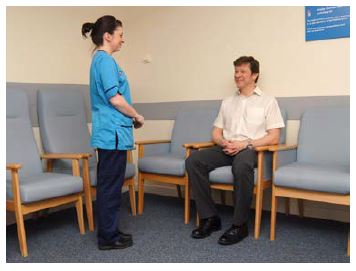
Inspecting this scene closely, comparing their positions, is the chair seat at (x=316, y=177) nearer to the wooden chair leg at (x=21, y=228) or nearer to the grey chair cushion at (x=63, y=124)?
the grey chair cushion at (x=63, y=124)

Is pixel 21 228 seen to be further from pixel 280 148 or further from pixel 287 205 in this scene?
pixel 287 205

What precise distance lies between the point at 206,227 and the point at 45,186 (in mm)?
1056

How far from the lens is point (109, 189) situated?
7.45 ft

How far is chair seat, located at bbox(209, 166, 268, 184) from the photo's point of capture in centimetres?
252

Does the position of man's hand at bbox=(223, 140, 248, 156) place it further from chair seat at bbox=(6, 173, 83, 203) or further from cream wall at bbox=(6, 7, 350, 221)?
chair seat at bbox=(6, 173, 83, 203)

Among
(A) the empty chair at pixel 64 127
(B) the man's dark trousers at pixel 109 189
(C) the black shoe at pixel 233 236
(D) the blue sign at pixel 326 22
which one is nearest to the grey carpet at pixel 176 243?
(C) the black shoe at pixel 233 236

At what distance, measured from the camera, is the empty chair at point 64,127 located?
294 centimetres

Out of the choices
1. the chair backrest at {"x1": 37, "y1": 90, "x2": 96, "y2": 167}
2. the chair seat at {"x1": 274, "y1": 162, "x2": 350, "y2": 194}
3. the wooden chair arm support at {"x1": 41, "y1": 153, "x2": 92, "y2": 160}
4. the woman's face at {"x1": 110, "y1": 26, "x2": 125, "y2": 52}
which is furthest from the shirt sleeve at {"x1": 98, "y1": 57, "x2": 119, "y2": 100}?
the chair seat at {"x1": 274, "y1": 162, "x2": 350, "y2": 194}

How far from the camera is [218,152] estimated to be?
270 cm

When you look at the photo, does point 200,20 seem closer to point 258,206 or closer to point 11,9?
point 11,9

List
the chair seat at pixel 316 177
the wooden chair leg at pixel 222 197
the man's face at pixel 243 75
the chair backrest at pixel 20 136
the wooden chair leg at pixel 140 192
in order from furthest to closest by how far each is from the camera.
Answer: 1. the wooden chair leg at pixel 222 197
2. the wooden chair leg at pixel 140 192
3. the man's face at pixel 243 75
4. the chair backrest at pixel 20 136
5. the chair seat at pixel 316 177

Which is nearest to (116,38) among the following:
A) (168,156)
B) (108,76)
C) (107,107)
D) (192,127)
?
(108,76)

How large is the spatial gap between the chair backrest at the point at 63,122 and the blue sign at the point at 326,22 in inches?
74.8
